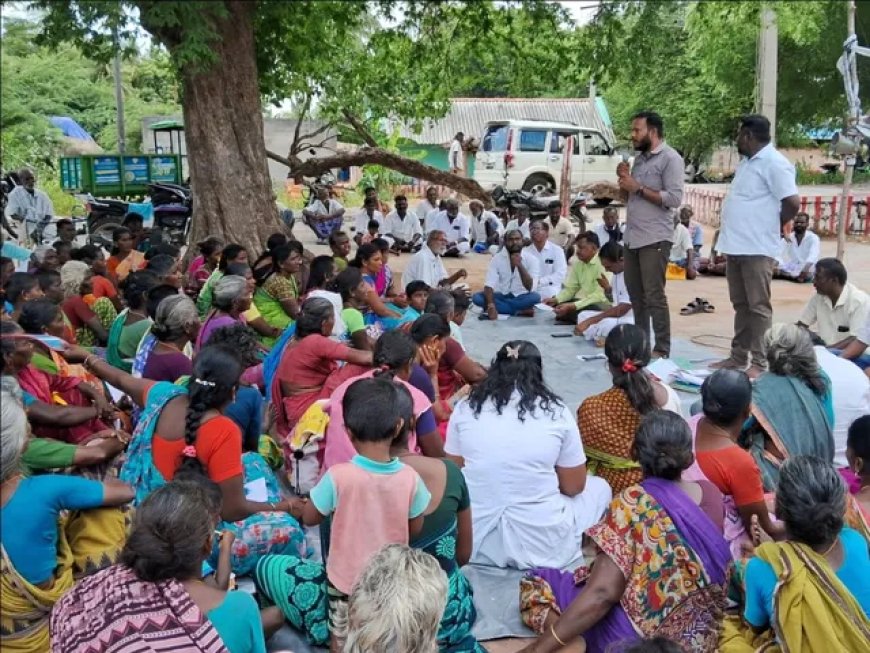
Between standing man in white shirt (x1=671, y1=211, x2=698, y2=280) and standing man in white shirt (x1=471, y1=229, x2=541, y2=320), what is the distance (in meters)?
2.94

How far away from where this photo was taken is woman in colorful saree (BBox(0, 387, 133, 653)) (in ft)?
7.25

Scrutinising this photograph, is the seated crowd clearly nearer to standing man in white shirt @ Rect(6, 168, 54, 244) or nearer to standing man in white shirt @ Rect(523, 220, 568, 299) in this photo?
standing man in white shirt @ Rect(523, 220, 568, 299)

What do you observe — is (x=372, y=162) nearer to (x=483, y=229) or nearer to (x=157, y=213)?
(x=483, y=229)

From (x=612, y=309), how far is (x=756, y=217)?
5.65 ft

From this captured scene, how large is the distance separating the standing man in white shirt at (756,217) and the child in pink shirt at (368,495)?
146 inches

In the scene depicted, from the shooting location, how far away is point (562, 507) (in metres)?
3.46

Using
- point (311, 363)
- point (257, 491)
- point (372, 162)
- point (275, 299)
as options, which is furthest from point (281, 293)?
point (372, 162)

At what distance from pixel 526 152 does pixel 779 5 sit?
1507 cm

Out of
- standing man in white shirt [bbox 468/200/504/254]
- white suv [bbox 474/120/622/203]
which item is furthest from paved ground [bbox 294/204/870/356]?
white suv [bbox 474/120/622/203]

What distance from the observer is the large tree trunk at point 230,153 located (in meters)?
7.93

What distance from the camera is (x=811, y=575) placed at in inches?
88.6

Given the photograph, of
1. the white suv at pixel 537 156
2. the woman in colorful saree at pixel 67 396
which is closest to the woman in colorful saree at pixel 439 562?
the woman in colorful saree at pixel 67 396

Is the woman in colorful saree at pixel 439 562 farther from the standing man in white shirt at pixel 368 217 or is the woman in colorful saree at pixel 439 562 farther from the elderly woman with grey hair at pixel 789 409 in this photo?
the standing man in white shirt at pixel 368 217

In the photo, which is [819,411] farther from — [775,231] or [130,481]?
[130,481]
